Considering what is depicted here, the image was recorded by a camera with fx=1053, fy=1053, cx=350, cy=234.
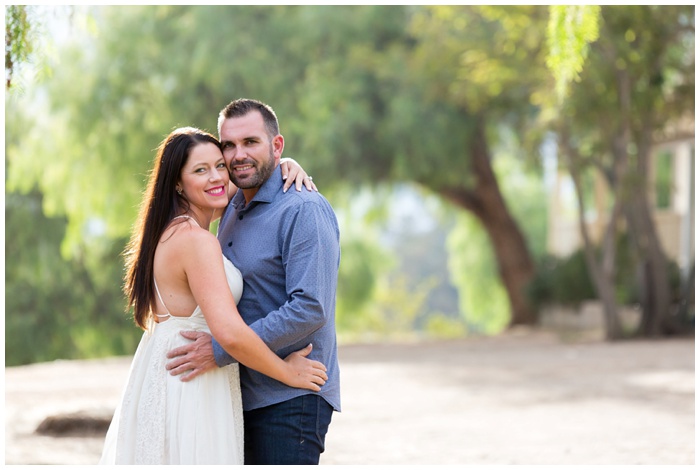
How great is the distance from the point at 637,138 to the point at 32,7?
13000mm

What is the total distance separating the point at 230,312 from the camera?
3.48 meters

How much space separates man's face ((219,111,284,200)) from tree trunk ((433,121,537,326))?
1865 cm

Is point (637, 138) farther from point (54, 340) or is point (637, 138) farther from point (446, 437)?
point (54, 340)

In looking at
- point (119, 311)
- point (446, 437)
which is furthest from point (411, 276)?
point (446, 437)

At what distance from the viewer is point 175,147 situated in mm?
3711

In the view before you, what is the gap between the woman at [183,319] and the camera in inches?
139

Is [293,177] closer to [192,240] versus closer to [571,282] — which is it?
[192,240]

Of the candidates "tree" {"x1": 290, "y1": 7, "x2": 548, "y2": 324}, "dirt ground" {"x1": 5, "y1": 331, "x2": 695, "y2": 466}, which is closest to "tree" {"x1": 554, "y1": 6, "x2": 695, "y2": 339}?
"dirt ground" {"x1": 5, "y1": 331, "x2": 695, "y2": 466}

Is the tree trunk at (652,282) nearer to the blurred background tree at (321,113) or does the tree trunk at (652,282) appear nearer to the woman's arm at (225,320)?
the blurred background tree at (321,113)

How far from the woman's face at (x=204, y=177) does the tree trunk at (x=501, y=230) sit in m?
18.7

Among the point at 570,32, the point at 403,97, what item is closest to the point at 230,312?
the point at 570,32

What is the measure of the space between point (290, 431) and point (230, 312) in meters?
0.47

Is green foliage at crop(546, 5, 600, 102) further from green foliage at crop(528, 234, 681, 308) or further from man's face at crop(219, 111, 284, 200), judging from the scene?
green foliage at crop(528, 234, 681, 308)

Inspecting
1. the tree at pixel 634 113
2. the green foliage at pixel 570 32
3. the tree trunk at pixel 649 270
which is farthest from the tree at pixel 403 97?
the green foliage at pixel 570 32
